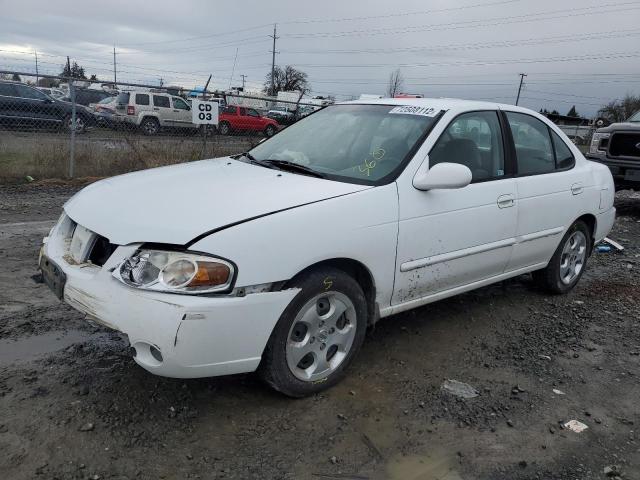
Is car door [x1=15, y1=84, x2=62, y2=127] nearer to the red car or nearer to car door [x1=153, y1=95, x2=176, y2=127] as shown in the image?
car door [x1=153, y1=95, x2=176, y2=127]

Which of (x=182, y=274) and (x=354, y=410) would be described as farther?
(x=354, y=410)

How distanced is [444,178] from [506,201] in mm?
915

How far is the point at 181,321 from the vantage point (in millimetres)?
2551

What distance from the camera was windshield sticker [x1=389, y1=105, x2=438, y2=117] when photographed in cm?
389

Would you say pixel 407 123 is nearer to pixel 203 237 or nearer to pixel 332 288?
pixel 332 288

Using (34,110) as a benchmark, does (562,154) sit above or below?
above

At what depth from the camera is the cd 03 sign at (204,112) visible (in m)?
9.93

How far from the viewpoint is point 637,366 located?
12.8 feet

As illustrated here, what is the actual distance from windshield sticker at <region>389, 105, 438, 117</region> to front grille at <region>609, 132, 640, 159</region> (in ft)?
→ 24.3

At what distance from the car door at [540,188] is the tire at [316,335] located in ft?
5.60

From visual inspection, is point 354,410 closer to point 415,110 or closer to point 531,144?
point 415,110

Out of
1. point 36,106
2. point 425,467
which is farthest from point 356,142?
point 36,106

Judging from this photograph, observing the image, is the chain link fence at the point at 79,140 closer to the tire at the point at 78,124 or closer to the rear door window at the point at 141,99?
the tire at the point at 78,124

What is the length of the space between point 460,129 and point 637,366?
6.72ft
